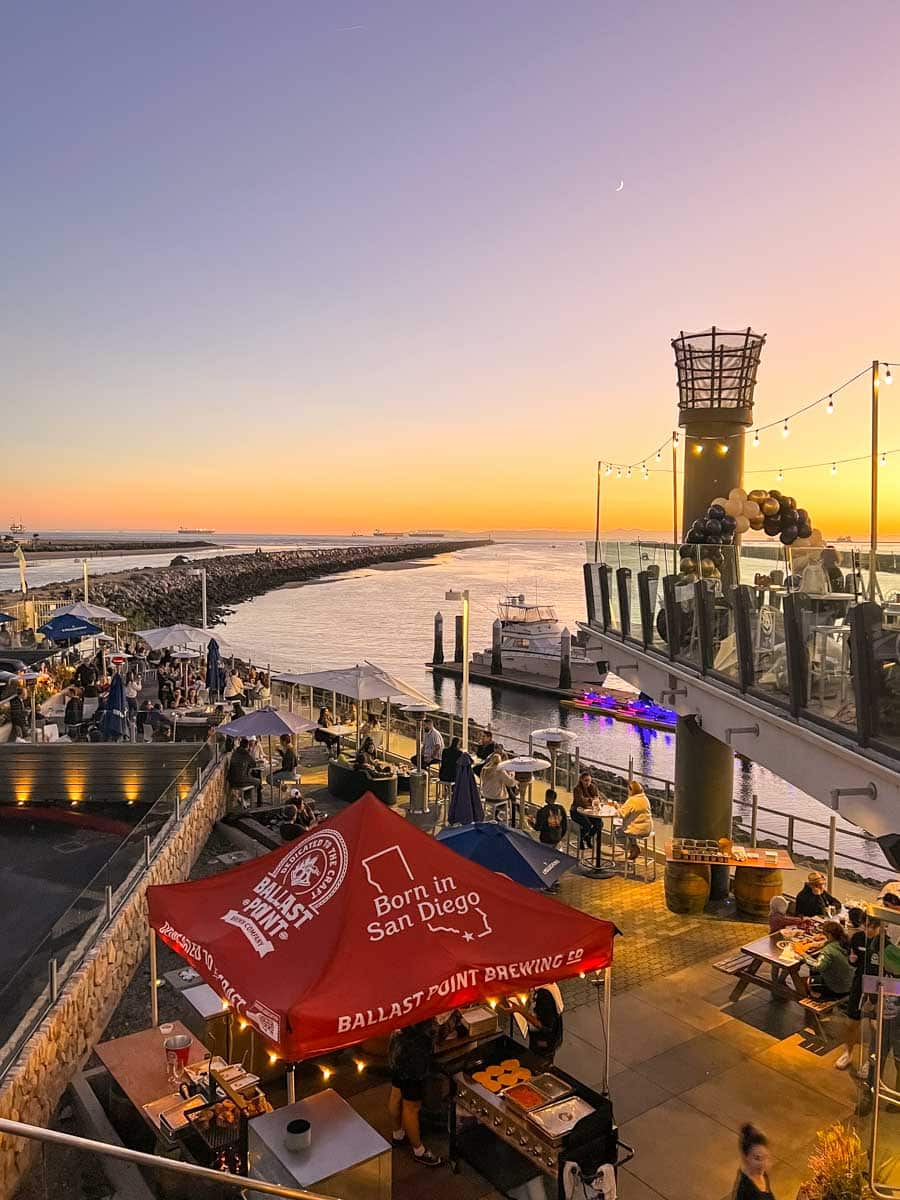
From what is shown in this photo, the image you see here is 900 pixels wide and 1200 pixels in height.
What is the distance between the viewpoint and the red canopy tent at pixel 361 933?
575cm

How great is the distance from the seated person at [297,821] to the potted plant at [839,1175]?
850 centimetres

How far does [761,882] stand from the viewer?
12.3 meters

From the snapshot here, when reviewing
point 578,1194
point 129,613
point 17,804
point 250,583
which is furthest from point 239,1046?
point 250,583

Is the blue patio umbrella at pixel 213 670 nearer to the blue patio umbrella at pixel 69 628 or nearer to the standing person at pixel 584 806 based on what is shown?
the blue patio umbrella at pixel 69 628

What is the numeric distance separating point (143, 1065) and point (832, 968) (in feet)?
20.9

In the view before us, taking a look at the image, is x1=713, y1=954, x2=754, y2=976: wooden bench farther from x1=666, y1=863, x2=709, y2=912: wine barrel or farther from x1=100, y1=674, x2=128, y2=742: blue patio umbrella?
x1=100, y1=674, x2=128, y2=742: blue patio umbrella

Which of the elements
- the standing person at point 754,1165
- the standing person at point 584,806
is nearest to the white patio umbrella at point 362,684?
the standing person at point 584,806

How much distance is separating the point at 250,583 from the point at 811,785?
141m

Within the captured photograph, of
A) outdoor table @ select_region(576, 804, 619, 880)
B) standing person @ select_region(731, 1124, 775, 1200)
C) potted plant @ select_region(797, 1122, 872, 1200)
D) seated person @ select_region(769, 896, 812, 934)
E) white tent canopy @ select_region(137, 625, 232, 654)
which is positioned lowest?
outdoor table @ select_region(576, 804, 619, 880)

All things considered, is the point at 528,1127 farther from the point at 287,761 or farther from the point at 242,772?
the point at 287,761

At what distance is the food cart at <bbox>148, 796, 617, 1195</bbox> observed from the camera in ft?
18.8

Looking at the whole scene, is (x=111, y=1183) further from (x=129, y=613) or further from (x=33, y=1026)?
(x=129, y=613)

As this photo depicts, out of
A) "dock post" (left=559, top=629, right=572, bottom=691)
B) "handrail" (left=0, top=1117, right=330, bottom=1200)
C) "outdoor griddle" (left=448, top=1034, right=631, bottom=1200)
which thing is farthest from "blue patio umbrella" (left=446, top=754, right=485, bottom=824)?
"dock post" (left=559, top=629, right=572, bottom=691)

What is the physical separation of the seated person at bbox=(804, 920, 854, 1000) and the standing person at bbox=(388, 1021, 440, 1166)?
13.6ft
